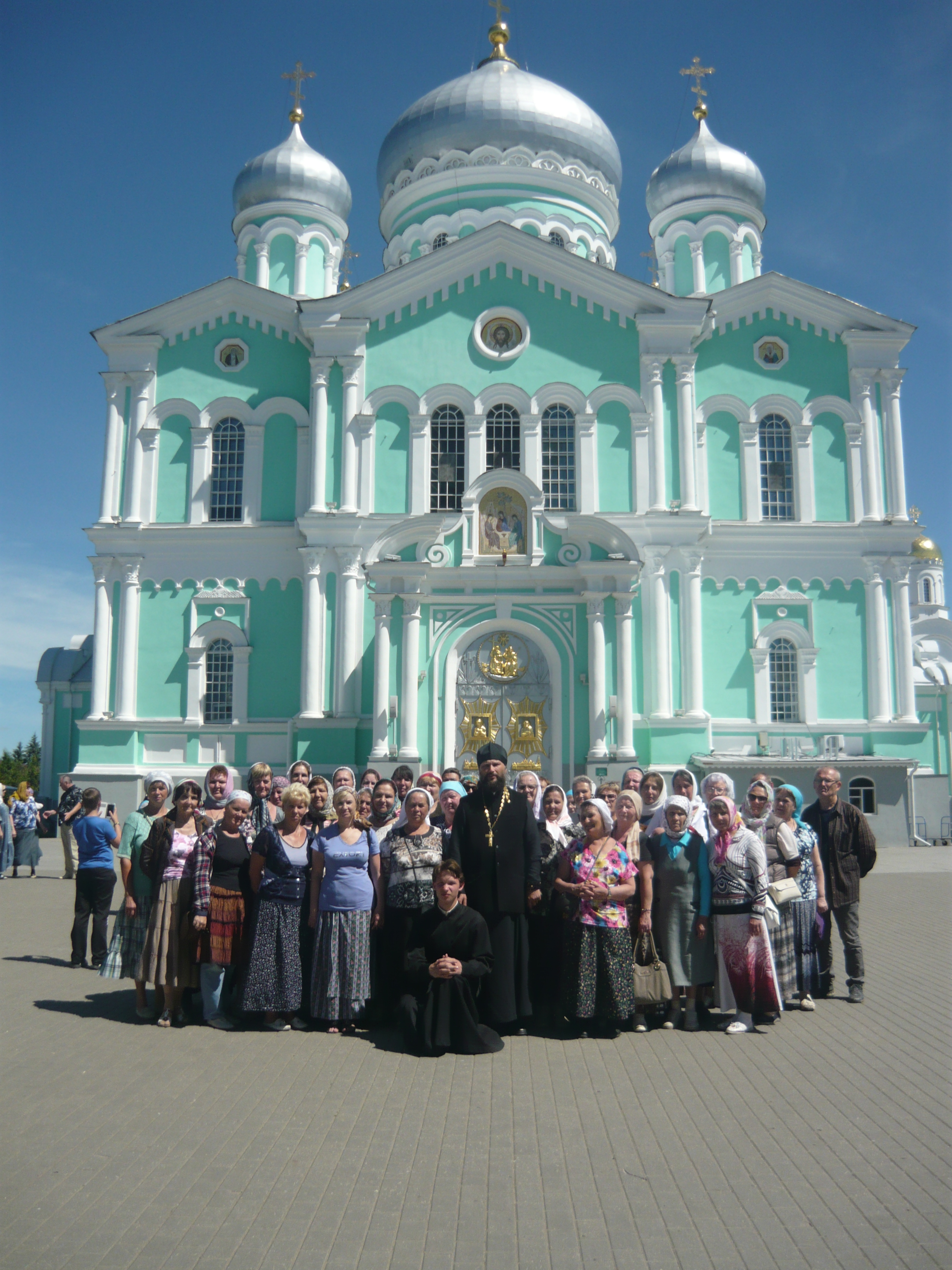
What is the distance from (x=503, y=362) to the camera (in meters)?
22.1

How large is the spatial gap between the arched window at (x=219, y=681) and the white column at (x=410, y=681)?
429 cm

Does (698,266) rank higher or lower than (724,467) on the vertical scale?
higher

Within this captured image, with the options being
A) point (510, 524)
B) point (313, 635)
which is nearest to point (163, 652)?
point (313, 635)

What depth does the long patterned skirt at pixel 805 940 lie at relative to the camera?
8.34 meters

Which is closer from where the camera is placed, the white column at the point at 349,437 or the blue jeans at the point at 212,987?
the blue jeans at the point at 212,987

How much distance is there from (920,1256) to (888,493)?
66.4ft

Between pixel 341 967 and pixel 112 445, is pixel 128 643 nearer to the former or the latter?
pixel 112 445

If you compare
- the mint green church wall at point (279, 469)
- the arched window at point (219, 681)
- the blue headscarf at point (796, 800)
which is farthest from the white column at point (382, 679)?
the blue headscarf at point (796, 800)

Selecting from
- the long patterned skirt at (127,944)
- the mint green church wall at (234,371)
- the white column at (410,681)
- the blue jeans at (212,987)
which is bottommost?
the blue jeans at (212,987)

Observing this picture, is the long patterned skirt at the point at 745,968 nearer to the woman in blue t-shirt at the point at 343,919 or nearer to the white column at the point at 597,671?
the woman in blue t-shirt at the point at 343,919

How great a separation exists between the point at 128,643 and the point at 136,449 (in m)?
4.11

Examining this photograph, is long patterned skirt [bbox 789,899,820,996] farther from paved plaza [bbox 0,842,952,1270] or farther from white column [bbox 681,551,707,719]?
white column [bbox 681,551,707,719]

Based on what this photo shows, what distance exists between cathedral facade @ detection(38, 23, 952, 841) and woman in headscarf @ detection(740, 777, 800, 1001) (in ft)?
37.9

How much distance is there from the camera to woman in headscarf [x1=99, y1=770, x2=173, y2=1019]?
794 cm
